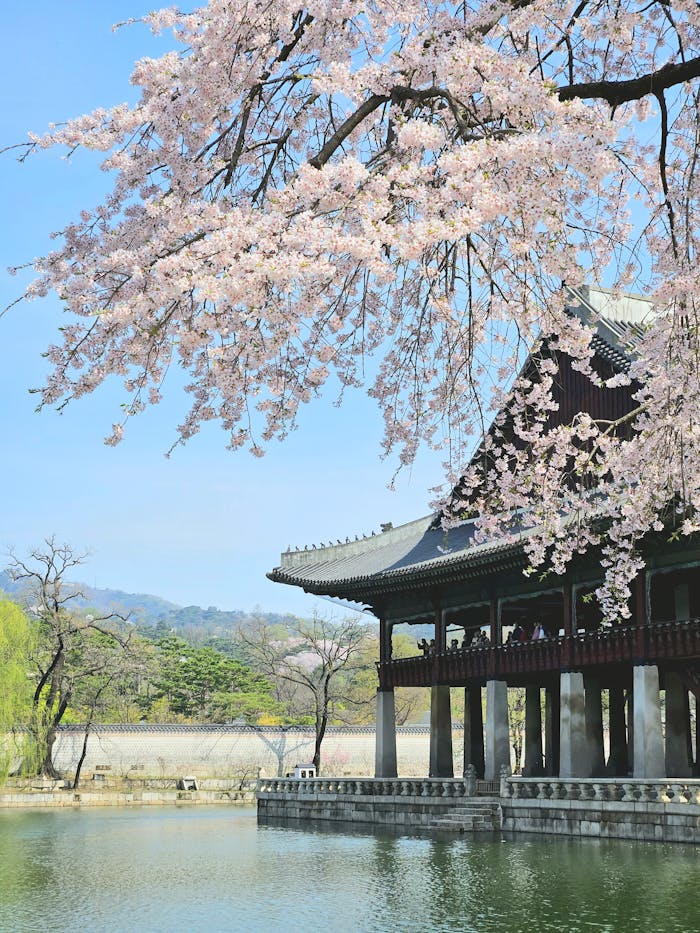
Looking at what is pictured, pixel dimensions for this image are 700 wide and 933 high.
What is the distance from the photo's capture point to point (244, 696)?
212 feet

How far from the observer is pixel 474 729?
32.3 meters

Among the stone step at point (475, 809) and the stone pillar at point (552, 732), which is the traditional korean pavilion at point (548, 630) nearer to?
the stone pillar at point (552, 732)

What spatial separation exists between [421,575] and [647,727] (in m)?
7.57

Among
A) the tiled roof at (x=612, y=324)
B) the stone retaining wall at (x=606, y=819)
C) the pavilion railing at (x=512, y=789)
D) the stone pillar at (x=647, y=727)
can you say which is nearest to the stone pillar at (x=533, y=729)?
the pavilion railing at (x=512, y=789)

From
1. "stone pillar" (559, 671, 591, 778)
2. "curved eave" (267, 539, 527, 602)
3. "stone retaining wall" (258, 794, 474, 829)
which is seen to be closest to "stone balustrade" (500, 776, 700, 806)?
"stone pillar" (559, 671, 591, 778)

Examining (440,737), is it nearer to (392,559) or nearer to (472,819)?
(392,559)

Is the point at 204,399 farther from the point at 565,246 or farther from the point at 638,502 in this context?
the point at 638,502

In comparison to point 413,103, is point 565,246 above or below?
below

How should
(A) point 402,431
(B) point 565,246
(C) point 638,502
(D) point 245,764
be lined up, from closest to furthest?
1. (B) point 565,246
2. (A) point 402,431
3. (C) point 638,502
4. (D) point 245,764

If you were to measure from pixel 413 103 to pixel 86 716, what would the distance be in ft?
197

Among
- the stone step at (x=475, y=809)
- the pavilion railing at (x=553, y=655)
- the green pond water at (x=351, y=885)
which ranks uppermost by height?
the pavilion railing at (x=553, y=655)

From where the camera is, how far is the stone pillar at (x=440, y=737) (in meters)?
29.4

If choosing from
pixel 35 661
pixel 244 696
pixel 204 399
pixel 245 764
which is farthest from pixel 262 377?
pixel 244 696

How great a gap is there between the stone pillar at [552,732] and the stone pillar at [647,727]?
7.37m
